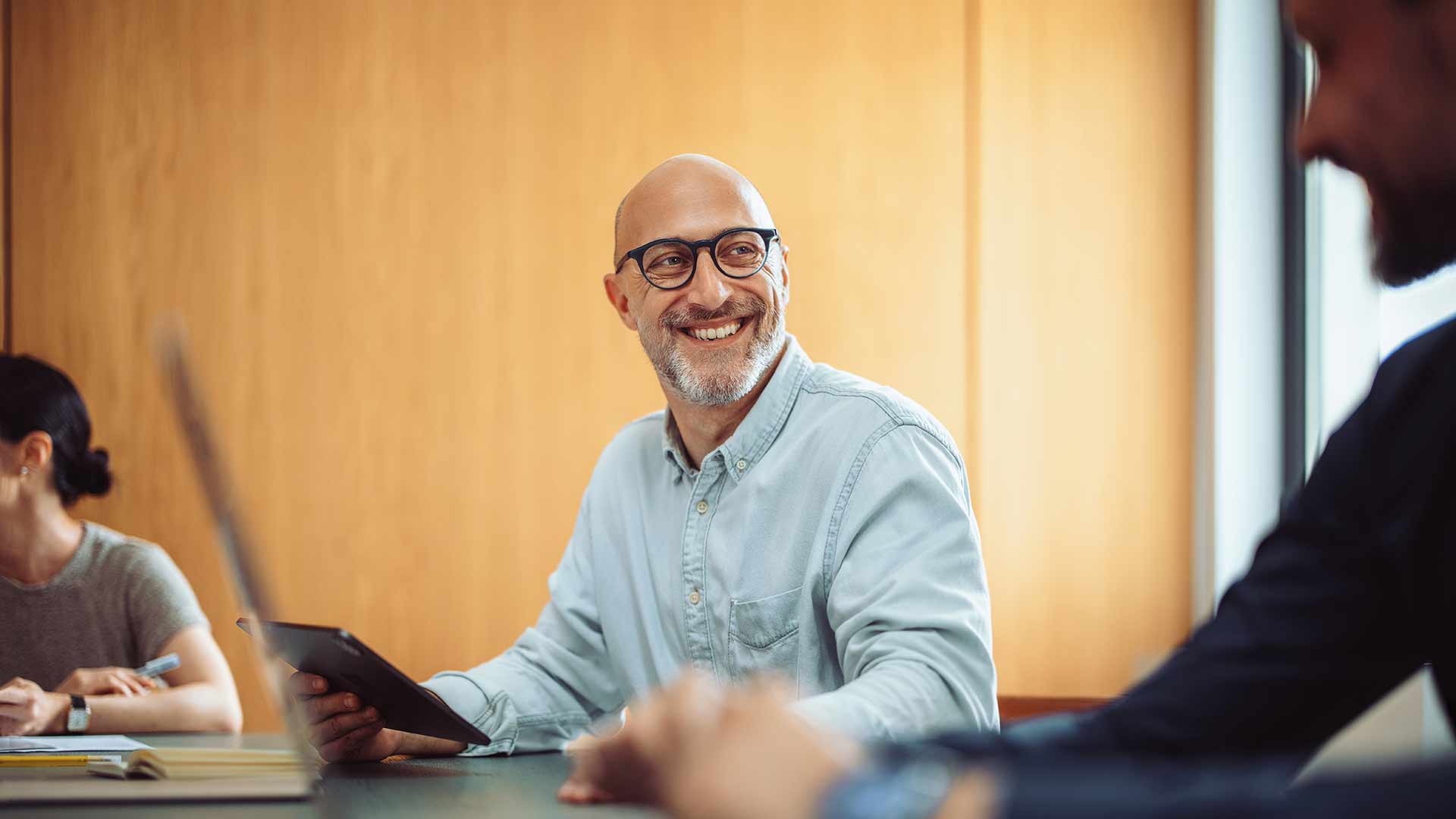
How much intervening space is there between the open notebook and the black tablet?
0.11 meters

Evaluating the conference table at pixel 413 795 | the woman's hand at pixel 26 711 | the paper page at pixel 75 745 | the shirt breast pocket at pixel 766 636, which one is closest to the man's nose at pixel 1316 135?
the conference table at pixel 413 795

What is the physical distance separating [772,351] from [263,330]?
2.15 meters

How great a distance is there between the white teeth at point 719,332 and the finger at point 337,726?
2.31ft

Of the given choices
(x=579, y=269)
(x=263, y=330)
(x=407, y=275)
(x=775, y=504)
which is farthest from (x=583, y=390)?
(x=775, y=504)

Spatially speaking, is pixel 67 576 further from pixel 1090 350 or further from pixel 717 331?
pixel 1090 350

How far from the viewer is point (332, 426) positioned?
3.39 metres

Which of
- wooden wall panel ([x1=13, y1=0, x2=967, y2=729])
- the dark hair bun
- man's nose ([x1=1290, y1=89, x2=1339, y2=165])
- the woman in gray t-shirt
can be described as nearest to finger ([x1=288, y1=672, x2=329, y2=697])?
the woman in gray t-shirt

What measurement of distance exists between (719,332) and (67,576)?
1.43m

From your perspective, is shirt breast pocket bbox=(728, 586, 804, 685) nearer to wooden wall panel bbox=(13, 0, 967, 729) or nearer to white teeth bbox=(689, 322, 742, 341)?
white teeth bbox=(689, 322, 742, 341)

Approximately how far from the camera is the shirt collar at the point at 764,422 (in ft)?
5.39

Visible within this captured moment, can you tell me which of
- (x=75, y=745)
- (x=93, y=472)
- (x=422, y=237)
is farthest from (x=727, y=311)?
(x=422, y=237)

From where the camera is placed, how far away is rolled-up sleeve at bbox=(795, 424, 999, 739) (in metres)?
1.16

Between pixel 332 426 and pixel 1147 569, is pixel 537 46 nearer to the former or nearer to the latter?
pixel 332 426

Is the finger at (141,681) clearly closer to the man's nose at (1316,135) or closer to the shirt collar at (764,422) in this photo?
the shirt collar at (764,422)
